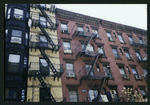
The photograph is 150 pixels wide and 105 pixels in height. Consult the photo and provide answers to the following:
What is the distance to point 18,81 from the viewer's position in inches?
434

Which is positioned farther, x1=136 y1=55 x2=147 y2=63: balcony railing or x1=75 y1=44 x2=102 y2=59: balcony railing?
x1=136 y1=55 x2=147 y2=63: balcony railing

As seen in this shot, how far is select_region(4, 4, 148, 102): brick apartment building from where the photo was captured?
38.0 feet

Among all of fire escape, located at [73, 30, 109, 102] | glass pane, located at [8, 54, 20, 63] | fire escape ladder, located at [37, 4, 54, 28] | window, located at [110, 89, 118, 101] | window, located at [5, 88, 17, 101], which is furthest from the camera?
fire escape ladder, located at [37, 4, 54, 28]

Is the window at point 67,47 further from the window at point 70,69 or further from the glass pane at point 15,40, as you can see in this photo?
the glass pane at point 15,40

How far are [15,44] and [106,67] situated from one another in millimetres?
11710

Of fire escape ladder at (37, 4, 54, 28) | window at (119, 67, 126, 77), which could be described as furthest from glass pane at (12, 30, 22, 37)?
window at (119, 67, 126, 77)

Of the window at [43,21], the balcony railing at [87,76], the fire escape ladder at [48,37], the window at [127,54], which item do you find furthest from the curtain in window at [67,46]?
the window at [127,54]

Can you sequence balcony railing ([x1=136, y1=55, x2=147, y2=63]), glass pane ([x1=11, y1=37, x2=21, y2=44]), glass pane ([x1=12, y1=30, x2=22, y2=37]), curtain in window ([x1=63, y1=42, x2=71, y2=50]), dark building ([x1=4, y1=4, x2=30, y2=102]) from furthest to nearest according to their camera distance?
1. balcony railing ([x1=136, y1=55, x2=147, y2=63])
2. curtain in window ([x1=63, y1=42, x2=71, y2=50])
3. glass pane ([x1=12, y1=30, x2=22, y2=37])
4. glass pane ([x1=11, y1=37, x2=21, y2=44])
5. dark building ([x1=4, y1=4, x2=30, y2=102])

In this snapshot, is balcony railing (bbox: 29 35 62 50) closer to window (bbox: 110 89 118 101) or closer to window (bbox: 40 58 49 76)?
window (bbox: 40 58 49 76)

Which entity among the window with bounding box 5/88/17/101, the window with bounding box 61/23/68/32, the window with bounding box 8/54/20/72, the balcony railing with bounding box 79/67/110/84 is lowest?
the window with bounding box 5/88/17/101

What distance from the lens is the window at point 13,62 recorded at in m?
11.4

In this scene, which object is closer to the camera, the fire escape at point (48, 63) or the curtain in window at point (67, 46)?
the fire escape at point (48, 63)

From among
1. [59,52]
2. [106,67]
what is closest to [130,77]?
[106,67]

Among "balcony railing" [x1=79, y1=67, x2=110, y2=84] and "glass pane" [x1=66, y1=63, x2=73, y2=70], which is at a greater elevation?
"glass pane" [x1=66, y1=63, x2=73, y2=70]
